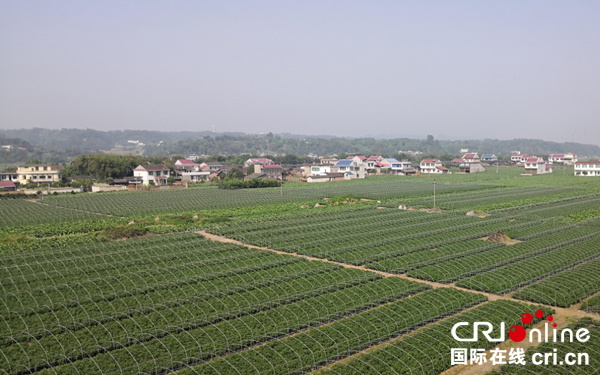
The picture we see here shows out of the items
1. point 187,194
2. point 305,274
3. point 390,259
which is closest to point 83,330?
point 305,274

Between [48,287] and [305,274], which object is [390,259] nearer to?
[305,274]

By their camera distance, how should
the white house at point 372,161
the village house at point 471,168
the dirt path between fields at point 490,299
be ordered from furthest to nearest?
the white house at point 372,161 < the village house at point 471,168 < the dirt path between fields at point 490,299

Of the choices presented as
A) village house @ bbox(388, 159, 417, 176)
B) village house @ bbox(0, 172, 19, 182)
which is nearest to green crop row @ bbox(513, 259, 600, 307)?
village house @ bbox(0, 172, 19, 182)

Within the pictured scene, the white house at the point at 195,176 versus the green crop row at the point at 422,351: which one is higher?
the white house at the point at 195,176

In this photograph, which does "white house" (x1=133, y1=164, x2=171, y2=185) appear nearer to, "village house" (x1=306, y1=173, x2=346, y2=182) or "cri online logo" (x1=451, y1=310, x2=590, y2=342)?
"village house" (x1=306, y1=173, x2=346, y2=182)

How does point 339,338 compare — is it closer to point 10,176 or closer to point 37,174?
point 37,174

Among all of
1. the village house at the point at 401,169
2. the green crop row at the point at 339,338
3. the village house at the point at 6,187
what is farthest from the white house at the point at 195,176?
the green crop row at the point at 339,338

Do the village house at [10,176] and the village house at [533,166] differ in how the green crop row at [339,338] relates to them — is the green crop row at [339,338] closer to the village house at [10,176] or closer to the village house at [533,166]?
the village house at [10,176]
